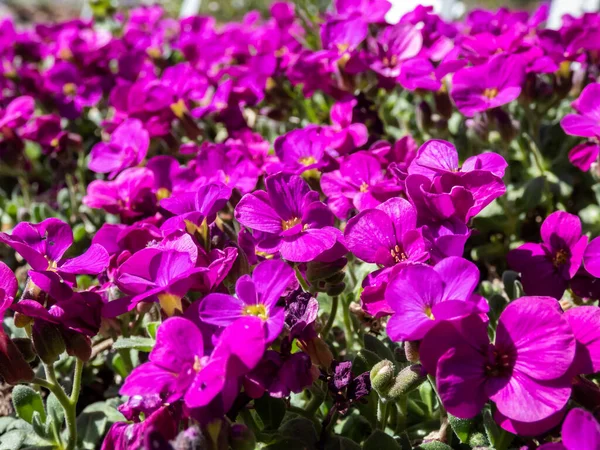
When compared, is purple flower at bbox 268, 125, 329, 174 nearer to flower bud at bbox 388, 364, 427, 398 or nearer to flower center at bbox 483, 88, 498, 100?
flower center at bbox 483, 88, 498, 100

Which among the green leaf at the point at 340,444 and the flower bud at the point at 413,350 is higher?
the flower bud at the point at 413,350

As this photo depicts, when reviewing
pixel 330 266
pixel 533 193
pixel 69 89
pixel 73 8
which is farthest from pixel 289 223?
pixel 73 8

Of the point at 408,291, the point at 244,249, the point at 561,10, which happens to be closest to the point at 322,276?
the point at 244,249

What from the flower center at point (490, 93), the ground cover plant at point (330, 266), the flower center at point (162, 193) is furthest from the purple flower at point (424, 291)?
the flower center at point (490, 93)

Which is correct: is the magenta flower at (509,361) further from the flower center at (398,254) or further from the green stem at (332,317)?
the green stem at (332,317)

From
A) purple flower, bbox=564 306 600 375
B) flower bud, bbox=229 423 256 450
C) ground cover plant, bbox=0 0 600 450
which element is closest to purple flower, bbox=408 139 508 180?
ground cover plant, bbox=0 0 600 450

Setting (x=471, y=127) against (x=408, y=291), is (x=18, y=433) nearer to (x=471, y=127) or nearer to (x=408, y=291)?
(x=408, y=291)
